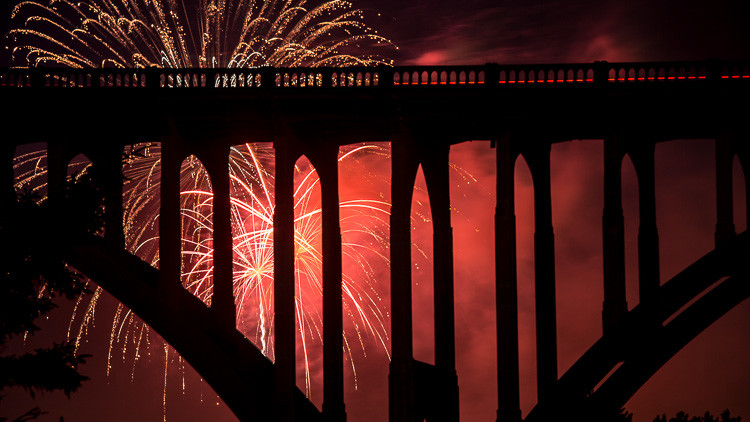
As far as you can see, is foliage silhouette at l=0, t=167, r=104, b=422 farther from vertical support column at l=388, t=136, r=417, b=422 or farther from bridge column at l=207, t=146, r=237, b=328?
bridge column at l=207, t=146, r=237, b=328

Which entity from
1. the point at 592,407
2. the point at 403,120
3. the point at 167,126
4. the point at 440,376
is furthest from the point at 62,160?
the point at 592,407

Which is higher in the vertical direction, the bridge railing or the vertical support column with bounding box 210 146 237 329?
the bridge railing

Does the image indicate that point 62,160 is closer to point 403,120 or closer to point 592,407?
point 403,120

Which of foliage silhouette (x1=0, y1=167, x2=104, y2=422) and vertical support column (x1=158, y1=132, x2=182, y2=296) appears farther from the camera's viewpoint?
vertical support column (x1=158, y1=132, x2=182, y2=296)

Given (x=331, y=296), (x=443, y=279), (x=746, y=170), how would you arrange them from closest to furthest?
(x=746, y=170), (x=443, y=279), (x=331, y=296)

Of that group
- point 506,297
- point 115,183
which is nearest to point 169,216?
point 115,183

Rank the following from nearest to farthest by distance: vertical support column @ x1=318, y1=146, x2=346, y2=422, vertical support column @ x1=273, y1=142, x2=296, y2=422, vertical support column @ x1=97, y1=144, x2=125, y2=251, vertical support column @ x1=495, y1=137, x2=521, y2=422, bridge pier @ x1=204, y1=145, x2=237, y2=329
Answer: vertical support column @ x1=495, y1=137, x2=521, y2=422
vertical support column @ x1=273, y1=142, x2=296, y2=422
vertical support column @ x1=97, y1=144, x2=125, y2=251
vertical support column @ x1=318, y1=146, x2=346, y2=422
bridge pier @ x1=204, y1=145, x2=237, y2=329

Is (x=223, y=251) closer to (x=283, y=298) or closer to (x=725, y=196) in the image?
(x=283, y=298)

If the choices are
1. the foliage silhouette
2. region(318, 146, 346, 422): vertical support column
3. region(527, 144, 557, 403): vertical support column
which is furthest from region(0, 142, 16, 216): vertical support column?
region(527, 144, 557, 403): vertical support column
